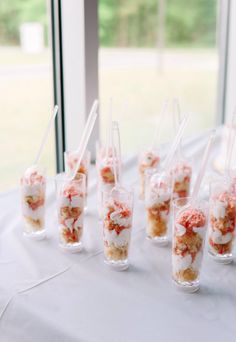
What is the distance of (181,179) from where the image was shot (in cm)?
132

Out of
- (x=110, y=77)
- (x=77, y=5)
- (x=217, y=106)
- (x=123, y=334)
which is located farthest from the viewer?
(x=110, y=77)

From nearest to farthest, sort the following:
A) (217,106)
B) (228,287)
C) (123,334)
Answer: (123,334)
(228,287)
(217,106)

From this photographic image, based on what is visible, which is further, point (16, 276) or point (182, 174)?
point (182, 174)

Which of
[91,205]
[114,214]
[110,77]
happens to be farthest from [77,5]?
[110,77]

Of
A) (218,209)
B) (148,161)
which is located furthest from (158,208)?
(148,161)

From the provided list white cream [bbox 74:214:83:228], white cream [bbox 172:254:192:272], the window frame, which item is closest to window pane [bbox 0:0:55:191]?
the window frame

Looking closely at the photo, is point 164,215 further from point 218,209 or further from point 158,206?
point 218,209

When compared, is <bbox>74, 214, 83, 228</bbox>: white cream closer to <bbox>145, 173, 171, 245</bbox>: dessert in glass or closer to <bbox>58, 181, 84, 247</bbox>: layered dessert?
<bbox>58, 181, 84, 247</bbox>: layered dessert

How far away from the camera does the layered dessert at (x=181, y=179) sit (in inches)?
51.8

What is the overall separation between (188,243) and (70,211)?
289 mm

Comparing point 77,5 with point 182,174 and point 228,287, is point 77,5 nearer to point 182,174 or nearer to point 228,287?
point 182,174

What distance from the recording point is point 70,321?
839 mm

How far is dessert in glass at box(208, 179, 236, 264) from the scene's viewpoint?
3.43 ft

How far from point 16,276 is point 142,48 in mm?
7349
